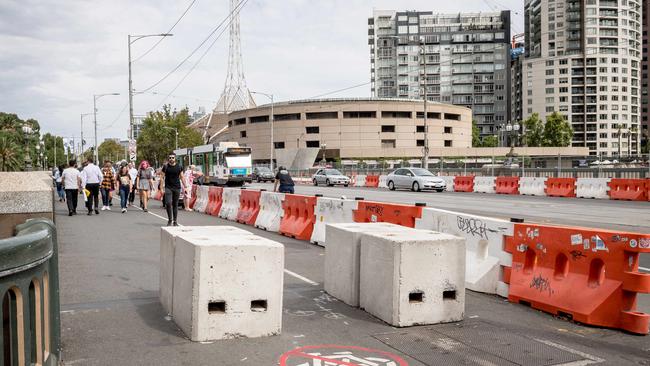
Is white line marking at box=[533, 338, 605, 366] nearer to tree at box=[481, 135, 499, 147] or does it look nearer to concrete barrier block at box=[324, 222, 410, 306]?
concrete barrier block at box=[324, 222, 410, 306]

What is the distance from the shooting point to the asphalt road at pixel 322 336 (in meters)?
5.05

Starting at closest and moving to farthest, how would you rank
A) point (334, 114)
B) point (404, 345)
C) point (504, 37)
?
point (404, 345), point (334, 114), point (504, 37)

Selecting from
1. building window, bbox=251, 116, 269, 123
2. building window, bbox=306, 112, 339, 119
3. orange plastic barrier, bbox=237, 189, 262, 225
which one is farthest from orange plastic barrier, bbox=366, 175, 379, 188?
building window, bbox=251, 116, 269, 123

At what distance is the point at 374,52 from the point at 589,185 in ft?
476

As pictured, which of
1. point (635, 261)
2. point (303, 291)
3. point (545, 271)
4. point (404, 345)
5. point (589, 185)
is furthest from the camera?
point (589, 185)

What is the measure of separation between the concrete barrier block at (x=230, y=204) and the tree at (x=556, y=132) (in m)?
114

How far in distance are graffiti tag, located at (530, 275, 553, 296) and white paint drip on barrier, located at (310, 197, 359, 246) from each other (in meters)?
4.93

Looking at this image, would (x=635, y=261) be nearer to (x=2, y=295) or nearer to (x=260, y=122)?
(x=2, y=295)

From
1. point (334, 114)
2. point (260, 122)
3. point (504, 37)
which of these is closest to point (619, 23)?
point (504, 37)

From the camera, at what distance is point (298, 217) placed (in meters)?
13.4

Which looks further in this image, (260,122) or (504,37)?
(504,37)

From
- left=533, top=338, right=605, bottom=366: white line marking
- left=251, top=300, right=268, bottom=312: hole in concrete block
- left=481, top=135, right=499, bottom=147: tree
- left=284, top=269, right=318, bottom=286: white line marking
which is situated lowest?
left=533, top=338, right=605, bottom=366: white line marking

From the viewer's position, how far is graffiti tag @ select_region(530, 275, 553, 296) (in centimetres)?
673

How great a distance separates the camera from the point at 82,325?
6008mm
